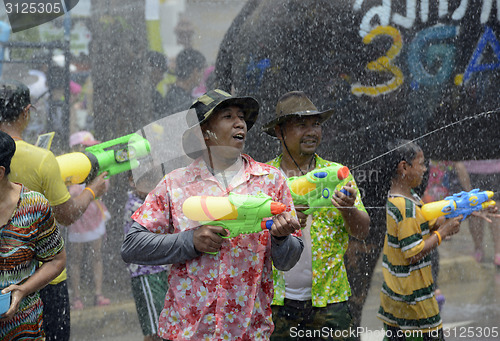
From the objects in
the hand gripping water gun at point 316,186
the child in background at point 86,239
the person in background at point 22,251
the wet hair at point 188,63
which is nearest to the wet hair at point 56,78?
the child in background at point 86,239

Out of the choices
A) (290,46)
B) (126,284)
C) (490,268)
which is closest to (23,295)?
(290,46)

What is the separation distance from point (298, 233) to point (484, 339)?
236 cm

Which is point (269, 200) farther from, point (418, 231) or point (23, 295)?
point (418, 231)

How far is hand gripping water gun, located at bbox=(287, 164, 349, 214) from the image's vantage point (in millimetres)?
2588

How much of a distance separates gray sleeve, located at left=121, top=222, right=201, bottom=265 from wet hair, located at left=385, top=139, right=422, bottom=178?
143 centimetres

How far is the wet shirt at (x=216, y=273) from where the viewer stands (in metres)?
2.26

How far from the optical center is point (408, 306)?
3262 millimetres

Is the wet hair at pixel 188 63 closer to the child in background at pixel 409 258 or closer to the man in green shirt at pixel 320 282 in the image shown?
the child in background at pixel 409 258

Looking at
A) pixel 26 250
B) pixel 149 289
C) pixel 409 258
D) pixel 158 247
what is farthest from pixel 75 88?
pixel 158 247

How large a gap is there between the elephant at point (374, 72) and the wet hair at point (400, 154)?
0.20 metres

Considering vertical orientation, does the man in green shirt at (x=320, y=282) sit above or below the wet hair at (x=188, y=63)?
above

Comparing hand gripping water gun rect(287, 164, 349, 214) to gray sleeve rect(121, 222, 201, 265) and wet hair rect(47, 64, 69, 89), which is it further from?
wet hair rect(47, 64, 69, 89)

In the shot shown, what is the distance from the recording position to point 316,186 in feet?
8.61

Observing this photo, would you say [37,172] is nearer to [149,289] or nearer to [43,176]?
[43,176]
